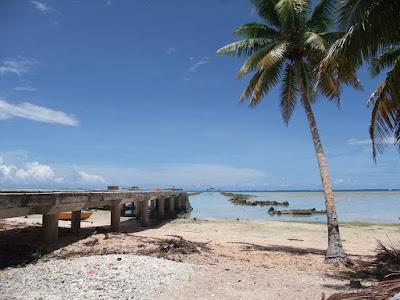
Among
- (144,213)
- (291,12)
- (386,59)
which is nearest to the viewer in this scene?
(386,59)

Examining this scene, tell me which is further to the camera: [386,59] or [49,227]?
[49,227]

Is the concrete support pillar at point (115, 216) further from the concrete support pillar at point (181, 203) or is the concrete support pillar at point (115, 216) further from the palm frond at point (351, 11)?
the concrete support pillar at point (181, 203)

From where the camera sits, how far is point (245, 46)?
14820mm

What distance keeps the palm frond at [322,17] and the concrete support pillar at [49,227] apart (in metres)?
10.2

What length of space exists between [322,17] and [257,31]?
220cm

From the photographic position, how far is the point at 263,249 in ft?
47.7

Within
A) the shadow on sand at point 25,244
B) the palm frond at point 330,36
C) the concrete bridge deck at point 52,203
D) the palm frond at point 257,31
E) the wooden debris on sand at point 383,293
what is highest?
the palm frond at point 257,31

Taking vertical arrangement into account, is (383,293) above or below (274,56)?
below

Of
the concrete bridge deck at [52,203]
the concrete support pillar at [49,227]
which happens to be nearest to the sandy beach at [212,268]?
the concrete support pillar at [49,227]

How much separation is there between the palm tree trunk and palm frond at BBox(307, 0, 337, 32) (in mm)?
2413

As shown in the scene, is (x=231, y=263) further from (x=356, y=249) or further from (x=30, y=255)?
(x=356, y=249)

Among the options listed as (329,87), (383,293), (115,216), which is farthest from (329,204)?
(115,216)

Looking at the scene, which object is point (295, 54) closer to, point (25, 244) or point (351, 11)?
point (351, 11)

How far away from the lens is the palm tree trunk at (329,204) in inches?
484
